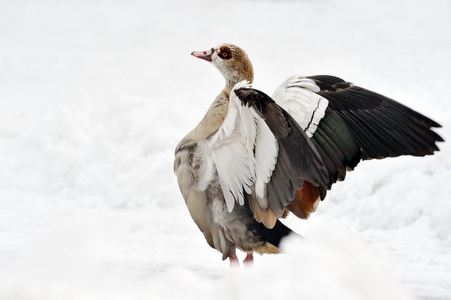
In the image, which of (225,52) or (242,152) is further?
(225,52)

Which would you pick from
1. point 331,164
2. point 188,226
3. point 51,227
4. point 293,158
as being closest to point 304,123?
point 331,164

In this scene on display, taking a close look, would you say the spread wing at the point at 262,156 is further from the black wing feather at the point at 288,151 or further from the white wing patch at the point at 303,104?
the white wing patch at the point at 303,104

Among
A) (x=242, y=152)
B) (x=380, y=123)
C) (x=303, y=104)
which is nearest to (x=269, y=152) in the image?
(x=242, y=152)

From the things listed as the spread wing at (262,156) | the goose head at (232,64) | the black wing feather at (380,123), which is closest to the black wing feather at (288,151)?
the spread wing at (262,156)

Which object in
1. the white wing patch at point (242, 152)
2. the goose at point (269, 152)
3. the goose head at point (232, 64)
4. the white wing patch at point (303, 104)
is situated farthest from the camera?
the goose head at point (232, 64)

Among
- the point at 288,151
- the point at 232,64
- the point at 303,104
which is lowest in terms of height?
the point at 288,151

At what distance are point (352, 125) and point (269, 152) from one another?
0.81 meters

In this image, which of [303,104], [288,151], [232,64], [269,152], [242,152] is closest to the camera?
[288,151]

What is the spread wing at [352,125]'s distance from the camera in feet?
13.4

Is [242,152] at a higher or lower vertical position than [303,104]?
lower

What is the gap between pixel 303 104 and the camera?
409cm

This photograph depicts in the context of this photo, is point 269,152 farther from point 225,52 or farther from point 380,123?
point 225,52

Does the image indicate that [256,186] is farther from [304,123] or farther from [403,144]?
[403,144]

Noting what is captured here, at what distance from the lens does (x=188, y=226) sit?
6945 millimetres
